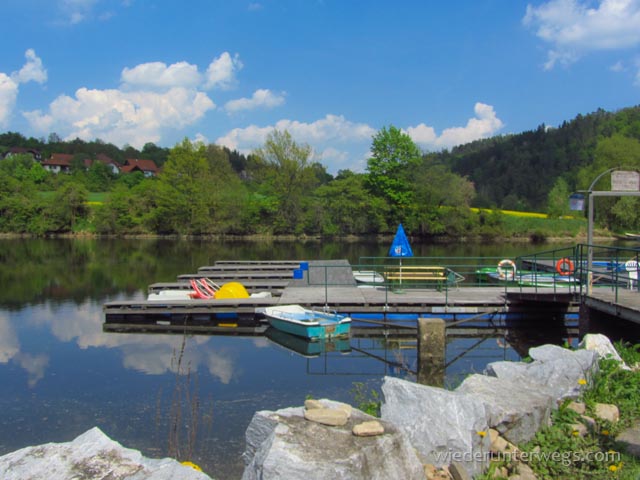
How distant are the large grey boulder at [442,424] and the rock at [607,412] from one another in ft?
6.51

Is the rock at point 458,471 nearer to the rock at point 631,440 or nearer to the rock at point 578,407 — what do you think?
the rock at point 631,440

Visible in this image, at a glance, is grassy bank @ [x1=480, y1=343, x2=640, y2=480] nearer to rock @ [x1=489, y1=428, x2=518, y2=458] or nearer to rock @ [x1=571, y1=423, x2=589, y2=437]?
rock @ [x1=571, y1=423, x2=589, y2=437]

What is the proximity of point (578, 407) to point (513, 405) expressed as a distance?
1.31 metres

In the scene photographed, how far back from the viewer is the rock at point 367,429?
5141 mm

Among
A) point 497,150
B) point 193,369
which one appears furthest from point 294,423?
point 497,150

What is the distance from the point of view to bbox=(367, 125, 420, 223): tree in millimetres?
68438

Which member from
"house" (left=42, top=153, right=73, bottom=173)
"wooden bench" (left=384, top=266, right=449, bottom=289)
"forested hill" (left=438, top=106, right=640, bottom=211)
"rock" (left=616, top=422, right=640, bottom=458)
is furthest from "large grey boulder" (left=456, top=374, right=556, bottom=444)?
"house" (left=42, top=153, right=73, bottom=173)

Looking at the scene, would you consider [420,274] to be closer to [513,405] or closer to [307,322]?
[307,322]

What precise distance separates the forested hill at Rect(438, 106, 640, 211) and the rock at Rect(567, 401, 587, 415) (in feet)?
290

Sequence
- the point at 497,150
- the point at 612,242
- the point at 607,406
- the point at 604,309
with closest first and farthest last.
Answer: the point at 607,406 → the point at 604,309 → the point at 612,242 → the point at 497,150

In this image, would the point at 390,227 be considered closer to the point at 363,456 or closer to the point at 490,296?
the point at 490,296

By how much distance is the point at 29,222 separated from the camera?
240 feet

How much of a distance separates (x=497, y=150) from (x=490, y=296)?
124793 millimetres

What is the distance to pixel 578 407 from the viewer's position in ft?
25.1
